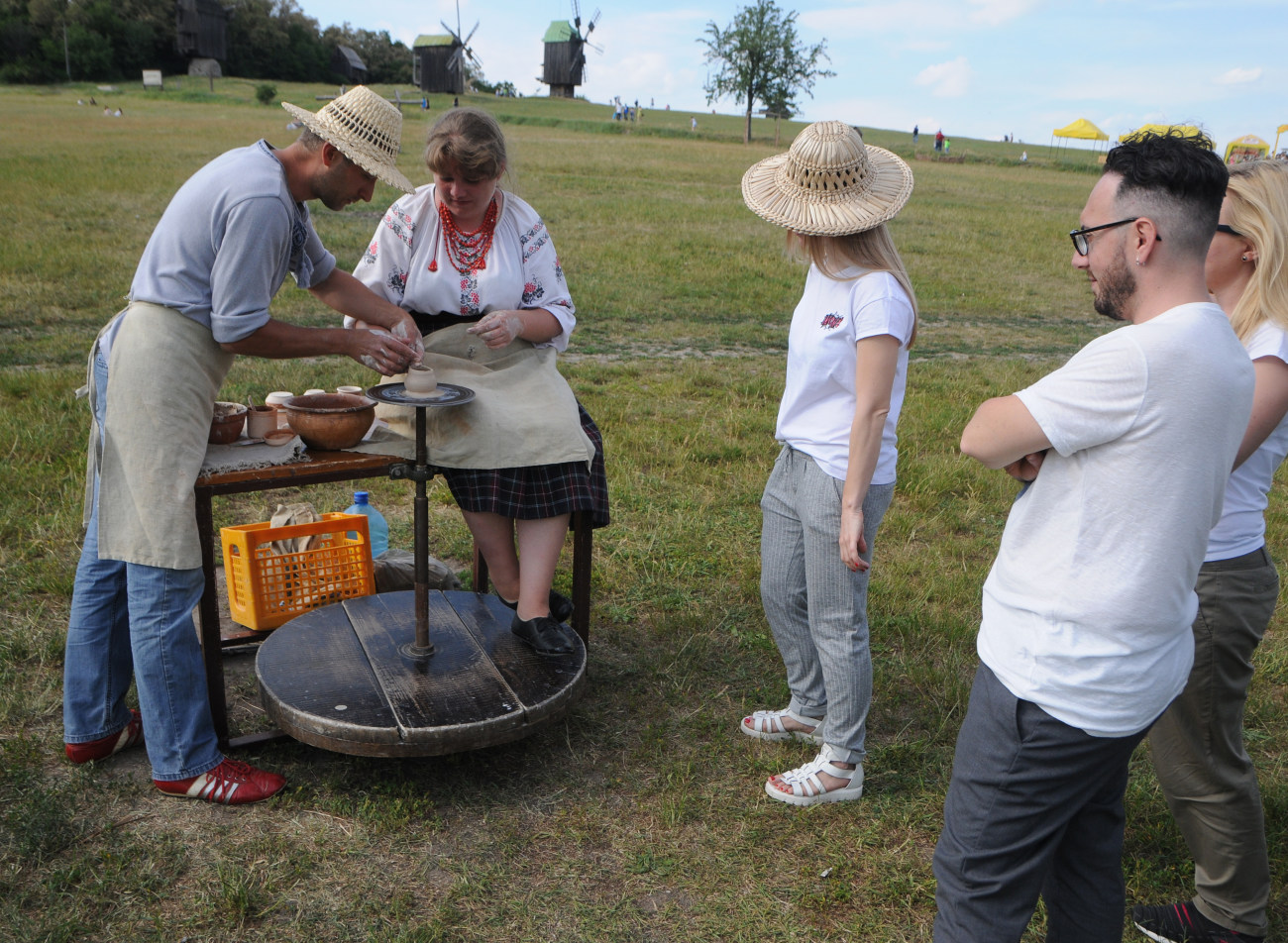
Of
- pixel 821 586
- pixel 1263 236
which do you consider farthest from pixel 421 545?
pixel 1263 236

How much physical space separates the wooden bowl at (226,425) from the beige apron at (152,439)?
28cm

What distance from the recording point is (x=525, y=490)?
3637mm

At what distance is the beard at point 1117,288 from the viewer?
1871 mm

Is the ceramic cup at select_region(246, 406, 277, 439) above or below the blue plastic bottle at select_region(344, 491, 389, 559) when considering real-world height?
above

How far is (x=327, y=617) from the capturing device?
3.80 metres

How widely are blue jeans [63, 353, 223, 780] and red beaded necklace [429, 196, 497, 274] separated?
3.93ft

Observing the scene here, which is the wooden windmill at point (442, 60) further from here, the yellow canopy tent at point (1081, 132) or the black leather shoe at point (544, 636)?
the black leather shoe at point (544, 636)

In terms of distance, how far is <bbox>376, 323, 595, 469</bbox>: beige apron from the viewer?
11.6 feet

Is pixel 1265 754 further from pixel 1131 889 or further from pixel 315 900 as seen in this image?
pixel 315 900

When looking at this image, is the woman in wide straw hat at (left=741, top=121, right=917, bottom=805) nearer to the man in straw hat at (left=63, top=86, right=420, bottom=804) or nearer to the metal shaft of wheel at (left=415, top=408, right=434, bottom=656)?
the metal shaft of wheel at (left=415, top=408, right=434, bottom=656)

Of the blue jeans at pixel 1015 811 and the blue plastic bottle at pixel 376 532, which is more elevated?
the blue jeans at pixel 1015 811

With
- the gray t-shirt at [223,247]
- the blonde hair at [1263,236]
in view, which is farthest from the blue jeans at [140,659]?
the blonde hair at [1263,236]

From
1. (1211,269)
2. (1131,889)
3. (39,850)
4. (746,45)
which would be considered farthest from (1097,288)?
(746,45)

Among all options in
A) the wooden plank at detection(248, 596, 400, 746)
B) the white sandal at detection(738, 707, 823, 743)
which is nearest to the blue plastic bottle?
Answer: the wooden plank at detection(248, 596, 400, 746)
